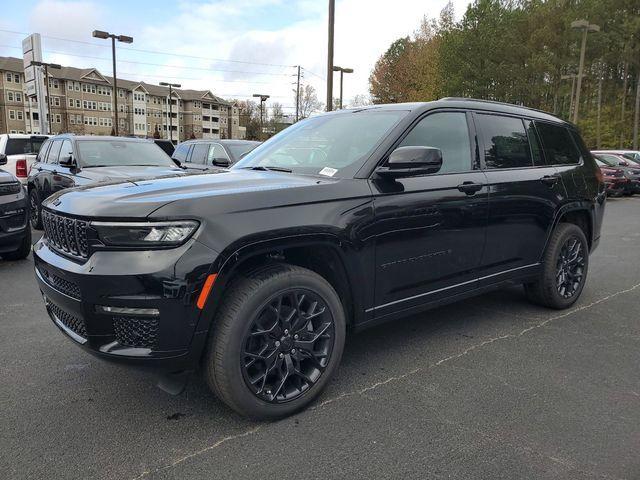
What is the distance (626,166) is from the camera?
19.4 m

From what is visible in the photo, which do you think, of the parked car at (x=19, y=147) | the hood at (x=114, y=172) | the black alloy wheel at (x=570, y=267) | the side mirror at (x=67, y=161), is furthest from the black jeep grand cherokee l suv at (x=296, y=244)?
the parked car at (x=19, y=147)

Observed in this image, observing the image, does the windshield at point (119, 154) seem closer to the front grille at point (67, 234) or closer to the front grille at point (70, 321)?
the front grille at point (67, 234)

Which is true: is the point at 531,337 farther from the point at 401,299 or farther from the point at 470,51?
the point at 470,51

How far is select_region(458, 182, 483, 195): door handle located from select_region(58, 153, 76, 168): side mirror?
6709 mm

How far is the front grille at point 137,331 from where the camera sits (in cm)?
240

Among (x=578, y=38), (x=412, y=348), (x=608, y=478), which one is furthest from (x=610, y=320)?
(x=578, y=38)

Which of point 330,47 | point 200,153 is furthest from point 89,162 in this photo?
point 330,47

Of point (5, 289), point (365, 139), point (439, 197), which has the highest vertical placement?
point (365, 139)

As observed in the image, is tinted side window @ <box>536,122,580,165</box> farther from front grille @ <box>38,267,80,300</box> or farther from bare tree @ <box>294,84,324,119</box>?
bare tree @ <box>294,84,324,119</box>

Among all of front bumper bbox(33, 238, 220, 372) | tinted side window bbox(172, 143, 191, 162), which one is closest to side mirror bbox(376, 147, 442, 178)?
front bumper bbox(33, 238, 220, 372)

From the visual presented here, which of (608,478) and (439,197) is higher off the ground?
(439,197)

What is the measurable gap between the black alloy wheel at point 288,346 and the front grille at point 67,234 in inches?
36.8

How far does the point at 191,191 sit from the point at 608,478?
238 cm

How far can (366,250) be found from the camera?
3018 mm
